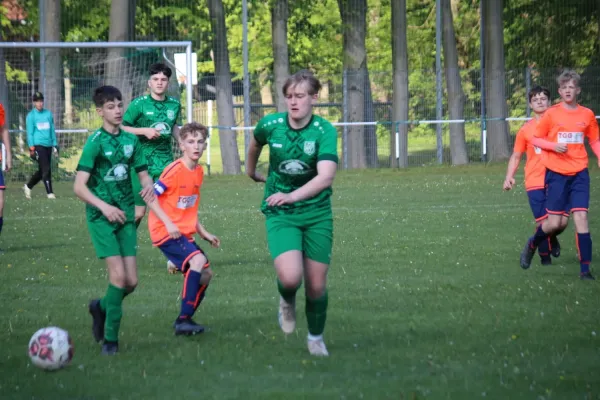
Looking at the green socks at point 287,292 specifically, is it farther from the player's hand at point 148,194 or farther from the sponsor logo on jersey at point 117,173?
the sponsor logo on jersey at point 117,173

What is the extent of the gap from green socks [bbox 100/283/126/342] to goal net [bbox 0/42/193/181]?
18346 mm

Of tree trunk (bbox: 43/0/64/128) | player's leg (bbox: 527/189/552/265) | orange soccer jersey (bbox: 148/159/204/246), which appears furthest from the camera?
tree trunk (bbox: 43/0/64/128)

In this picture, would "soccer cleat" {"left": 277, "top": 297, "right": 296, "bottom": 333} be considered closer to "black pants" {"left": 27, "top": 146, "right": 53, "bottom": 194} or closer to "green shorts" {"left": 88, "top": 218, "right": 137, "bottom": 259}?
"green shorts" {"left": 88, "top": 218, "right": 137, "bottom": 259}

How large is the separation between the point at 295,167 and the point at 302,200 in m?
0.27

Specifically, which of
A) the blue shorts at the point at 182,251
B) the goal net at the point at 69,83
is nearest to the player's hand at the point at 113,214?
the blue shorts at the point at 182,251

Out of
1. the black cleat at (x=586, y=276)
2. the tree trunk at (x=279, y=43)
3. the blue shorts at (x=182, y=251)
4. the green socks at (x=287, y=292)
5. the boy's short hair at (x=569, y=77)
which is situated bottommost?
the black cleat at (x=586, y=276)

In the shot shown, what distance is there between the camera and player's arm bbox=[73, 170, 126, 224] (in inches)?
292

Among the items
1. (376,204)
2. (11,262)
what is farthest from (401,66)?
(11,262)

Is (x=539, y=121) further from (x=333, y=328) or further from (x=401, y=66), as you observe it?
(x=401, y=66)

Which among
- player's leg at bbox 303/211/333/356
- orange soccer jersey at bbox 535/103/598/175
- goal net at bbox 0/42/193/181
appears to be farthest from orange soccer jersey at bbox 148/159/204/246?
goal net at bbox 0/42/193/181

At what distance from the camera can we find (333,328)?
8.42 meters

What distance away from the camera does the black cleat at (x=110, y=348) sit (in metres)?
7.50

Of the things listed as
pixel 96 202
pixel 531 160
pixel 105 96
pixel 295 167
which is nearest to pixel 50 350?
pixel 96 202

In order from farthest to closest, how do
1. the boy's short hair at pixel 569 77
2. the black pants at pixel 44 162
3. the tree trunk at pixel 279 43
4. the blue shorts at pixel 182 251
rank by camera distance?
the tree trunk at pixel 279 43 → the black pants at pixel 44 162 → the boy's short hair at pixel 569 77 → the blue shorts at pixel 182 251
